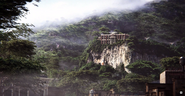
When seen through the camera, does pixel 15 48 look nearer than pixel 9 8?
No

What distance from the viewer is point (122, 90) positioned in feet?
350

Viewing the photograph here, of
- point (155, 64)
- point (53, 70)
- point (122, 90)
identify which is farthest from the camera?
point (155, 64)

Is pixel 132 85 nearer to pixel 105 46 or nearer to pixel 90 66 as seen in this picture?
pixel 90 66

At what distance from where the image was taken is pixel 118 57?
15575 cm

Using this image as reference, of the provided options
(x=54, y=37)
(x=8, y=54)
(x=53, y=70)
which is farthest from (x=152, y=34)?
(x=8, y=54)

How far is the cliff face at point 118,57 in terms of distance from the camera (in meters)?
151

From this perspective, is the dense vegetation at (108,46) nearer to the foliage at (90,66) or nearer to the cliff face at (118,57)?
the foliage at (90,66)

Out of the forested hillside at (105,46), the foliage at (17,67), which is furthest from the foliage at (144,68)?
the foliage at (17,67)

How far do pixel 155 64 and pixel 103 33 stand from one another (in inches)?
1678

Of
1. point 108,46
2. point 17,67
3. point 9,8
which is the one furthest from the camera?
point 108,46

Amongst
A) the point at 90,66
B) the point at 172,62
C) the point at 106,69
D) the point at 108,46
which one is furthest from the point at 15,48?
the point at 108,46

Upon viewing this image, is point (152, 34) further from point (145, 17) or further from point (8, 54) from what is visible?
point (8, 54)

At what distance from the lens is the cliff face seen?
151250 mm

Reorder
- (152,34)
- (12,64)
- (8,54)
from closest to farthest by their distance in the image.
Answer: (12,64) < (8,54) < (152,34)
